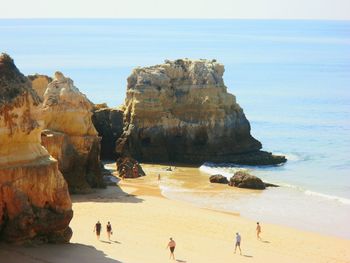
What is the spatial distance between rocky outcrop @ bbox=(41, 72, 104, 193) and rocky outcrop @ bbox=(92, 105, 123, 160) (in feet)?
39.4

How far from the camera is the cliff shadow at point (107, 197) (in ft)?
103

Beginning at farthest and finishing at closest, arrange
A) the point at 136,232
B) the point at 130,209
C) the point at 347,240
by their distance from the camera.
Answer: the point at 130,209 → the point at 347,240 → the point at 136,232

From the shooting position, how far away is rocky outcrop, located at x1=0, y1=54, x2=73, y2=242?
20.2 m

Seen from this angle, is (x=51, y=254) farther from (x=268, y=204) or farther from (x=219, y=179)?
(x=219, y=179)

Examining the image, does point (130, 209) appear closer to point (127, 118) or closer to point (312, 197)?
point (312, 197)

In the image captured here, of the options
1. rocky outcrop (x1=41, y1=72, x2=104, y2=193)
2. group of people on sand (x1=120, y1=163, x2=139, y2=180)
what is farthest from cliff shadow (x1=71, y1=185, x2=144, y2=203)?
group of people on sand (x1=120, y1=163, x2=139, y2=180)

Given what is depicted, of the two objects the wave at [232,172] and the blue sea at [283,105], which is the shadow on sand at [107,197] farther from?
the wave at [232,172]

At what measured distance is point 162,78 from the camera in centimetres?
4516

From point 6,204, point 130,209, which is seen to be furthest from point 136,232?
point 6,204

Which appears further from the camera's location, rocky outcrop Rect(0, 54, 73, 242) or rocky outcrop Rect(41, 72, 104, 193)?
rocky outcrop Rect(41, 72, 104, 193)

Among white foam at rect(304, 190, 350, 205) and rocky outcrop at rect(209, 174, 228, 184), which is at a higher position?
rocky outcrop at rect(209, 174, 228, 184)

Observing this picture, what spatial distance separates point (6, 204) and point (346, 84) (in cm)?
8521

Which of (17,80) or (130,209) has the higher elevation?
(17,80)

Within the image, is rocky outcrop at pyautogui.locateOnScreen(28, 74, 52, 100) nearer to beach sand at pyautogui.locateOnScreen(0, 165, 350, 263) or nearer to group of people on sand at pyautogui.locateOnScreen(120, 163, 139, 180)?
group of people on sand at pyautogui.locateOnScreen(120, 163, 139, 180)
